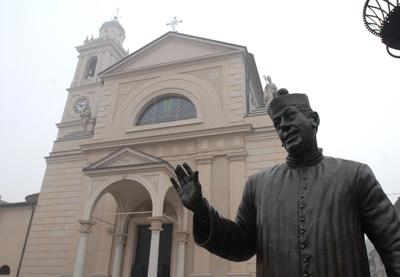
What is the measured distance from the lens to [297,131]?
6.70 feet

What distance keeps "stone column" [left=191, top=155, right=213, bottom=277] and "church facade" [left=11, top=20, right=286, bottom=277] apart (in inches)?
1.5

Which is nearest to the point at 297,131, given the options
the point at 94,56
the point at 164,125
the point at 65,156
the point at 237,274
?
the point at 237,274

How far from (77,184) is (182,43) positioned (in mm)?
8397

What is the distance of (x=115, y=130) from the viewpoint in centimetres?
1642

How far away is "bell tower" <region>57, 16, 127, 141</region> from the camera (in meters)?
24.4

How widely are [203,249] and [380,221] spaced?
35.7 feet

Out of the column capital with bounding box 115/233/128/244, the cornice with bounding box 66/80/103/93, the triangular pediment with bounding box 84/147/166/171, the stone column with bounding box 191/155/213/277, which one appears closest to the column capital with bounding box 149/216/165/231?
the stone column with bounding box 191/155/213/277

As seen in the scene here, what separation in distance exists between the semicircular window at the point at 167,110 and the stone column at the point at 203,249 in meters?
2.56

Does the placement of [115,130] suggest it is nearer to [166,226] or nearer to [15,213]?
[166,226]

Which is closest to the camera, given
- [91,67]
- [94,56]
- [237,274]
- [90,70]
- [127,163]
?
[237,274]

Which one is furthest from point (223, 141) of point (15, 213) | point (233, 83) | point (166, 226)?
point (15, 213)

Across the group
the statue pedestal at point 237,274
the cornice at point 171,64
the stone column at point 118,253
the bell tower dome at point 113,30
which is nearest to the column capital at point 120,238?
the stone column at point 118,253

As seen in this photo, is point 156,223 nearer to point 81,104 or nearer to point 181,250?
point 181,250

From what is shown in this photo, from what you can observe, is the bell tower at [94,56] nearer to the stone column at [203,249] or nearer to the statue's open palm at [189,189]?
the stone column at [203,249]
